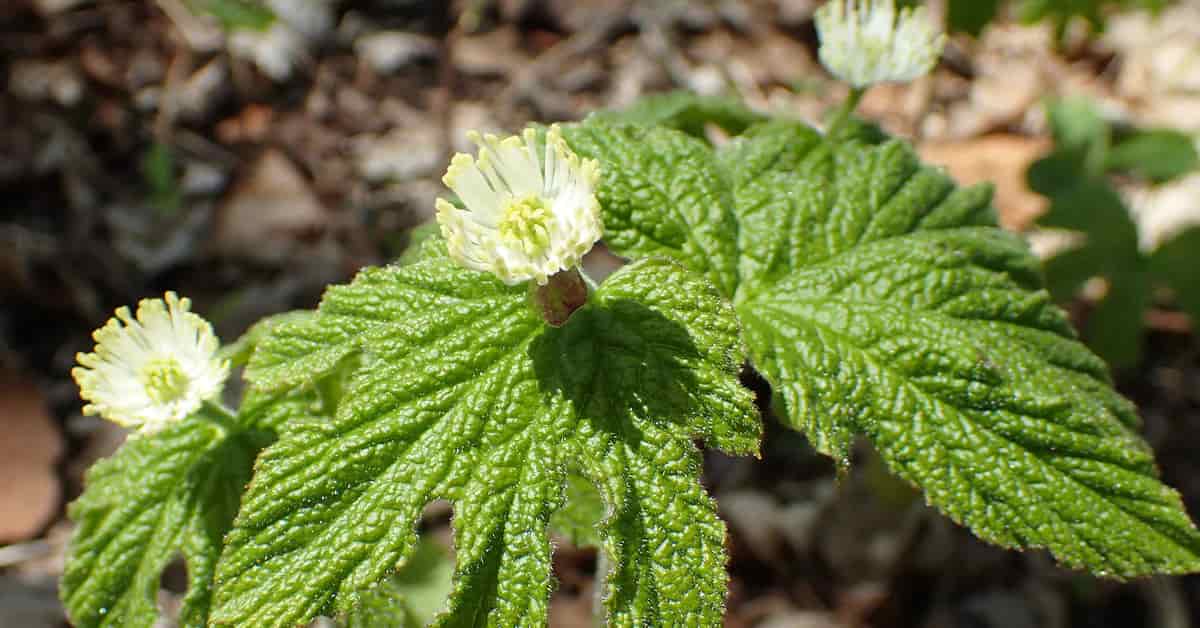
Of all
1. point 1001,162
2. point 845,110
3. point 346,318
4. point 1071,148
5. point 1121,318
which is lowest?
point 346,318

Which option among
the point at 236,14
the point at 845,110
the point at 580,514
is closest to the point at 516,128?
the point at 236,14

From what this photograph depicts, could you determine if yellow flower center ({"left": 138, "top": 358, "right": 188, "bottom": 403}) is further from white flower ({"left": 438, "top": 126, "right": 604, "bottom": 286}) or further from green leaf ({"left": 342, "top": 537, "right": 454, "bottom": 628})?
white flower ({"left": 438, "top": 126, "right": 604, "bottom": 286})

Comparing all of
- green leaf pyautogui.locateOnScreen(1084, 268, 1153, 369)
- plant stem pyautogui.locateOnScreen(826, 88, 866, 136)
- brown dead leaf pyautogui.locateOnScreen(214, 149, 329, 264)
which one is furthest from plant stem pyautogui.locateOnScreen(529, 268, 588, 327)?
brown dead leaf pyautogui.locateOnScreen(214, 149, 329, 264)

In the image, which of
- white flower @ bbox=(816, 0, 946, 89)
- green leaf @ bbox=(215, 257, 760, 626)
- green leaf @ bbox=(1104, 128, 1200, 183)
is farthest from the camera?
green leaf @ bbox=(1104, 128, 1200, 183)

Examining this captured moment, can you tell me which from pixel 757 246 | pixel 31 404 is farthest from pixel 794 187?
pixel 31 404

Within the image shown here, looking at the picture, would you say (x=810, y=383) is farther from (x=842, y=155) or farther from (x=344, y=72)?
(x=344, y=72)

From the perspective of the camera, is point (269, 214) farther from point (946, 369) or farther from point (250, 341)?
point (946, 369)
